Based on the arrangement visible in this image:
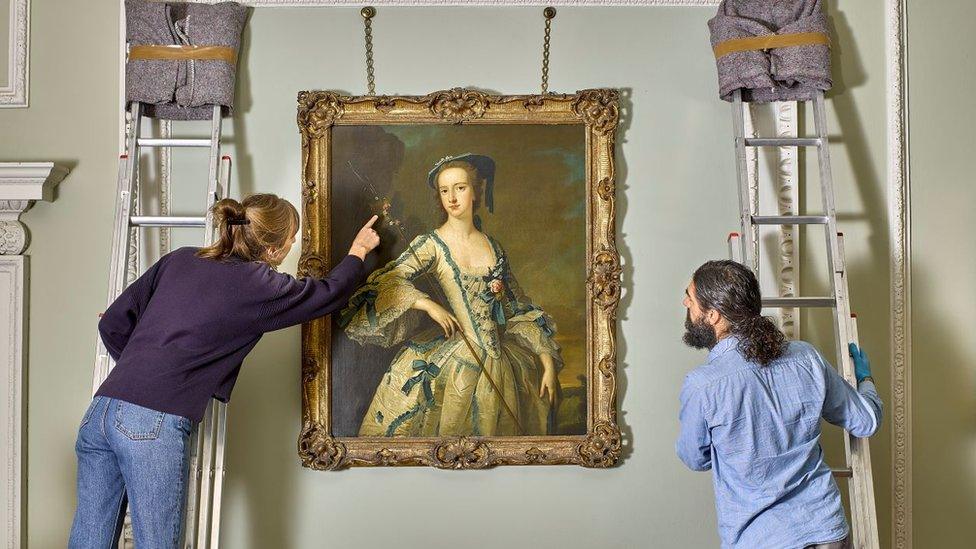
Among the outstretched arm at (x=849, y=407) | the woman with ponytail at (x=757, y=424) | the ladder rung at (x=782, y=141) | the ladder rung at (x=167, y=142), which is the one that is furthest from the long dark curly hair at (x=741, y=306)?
the ladder rung at (x=167, y=142)

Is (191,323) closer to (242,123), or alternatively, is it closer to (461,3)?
(242,123)

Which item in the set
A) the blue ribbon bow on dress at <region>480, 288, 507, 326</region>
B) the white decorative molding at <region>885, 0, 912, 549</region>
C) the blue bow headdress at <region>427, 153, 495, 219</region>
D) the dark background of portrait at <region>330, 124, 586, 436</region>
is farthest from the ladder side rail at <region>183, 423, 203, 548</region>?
the white decorative molding at <region>885, 0, 912, 549</region>

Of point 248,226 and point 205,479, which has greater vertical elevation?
point 248,226

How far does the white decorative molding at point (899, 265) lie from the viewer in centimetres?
282

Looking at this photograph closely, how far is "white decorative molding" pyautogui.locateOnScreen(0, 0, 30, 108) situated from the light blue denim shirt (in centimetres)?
238

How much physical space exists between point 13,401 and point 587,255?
1.98 m

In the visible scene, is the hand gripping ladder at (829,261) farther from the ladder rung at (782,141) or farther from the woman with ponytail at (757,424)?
the woman with ponytail at (757,424)

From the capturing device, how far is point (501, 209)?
2.81 metres

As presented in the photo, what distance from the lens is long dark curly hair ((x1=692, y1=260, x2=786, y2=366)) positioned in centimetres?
188

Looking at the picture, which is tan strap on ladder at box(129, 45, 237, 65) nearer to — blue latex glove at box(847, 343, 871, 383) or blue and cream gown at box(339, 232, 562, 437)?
blue and cream gown at box(339, 232, 562, 437)

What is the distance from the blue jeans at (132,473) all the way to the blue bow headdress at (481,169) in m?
1.13

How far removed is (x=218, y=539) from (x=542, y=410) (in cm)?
112

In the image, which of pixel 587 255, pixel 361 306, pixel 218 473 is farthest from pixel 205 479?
pixel 587 255

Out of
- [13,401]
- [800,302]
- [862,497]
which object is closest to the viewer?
[862,497]
